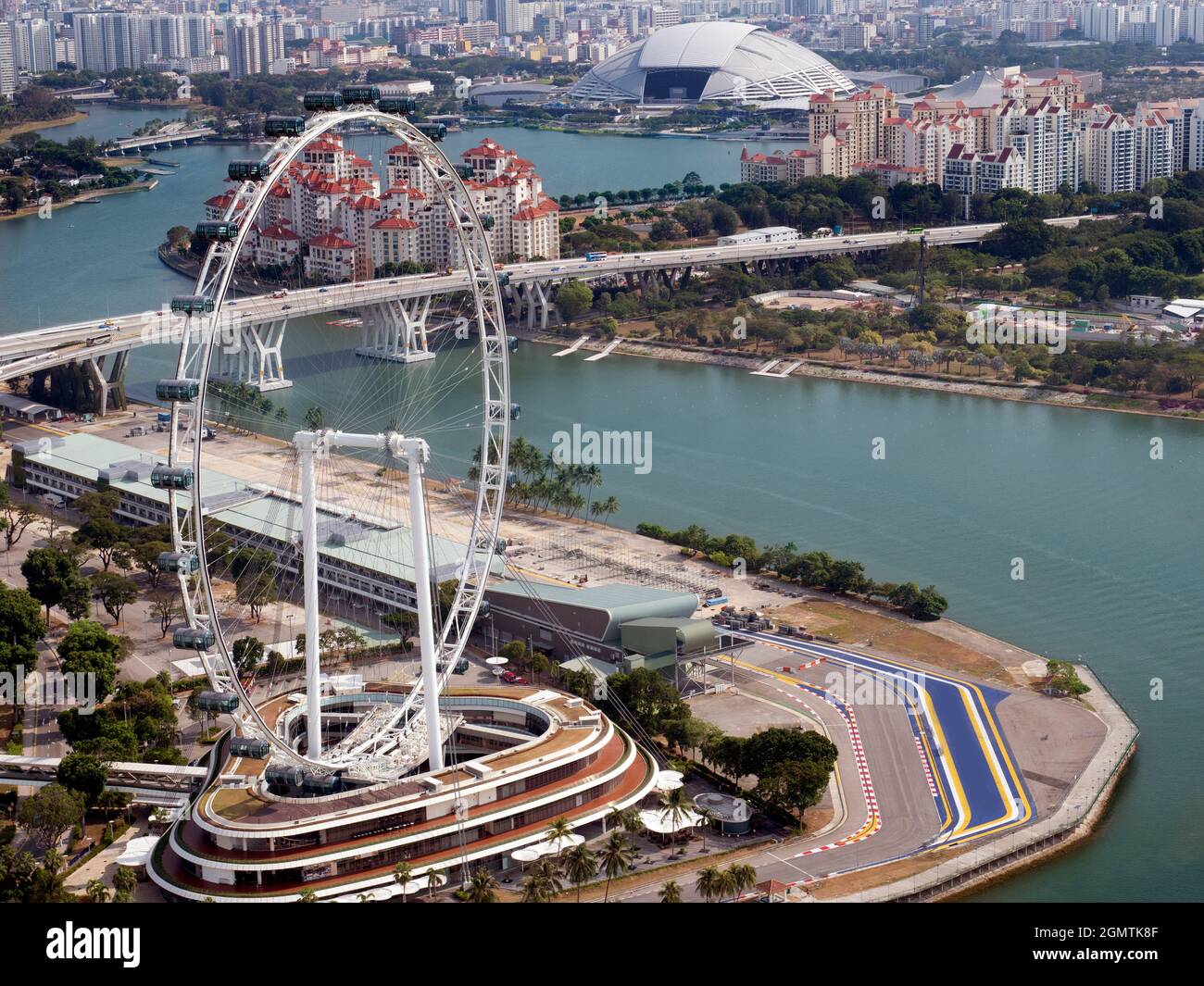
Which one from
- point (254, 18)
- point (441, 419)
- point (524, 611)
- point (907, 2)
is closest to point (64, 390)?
point (441, 419)

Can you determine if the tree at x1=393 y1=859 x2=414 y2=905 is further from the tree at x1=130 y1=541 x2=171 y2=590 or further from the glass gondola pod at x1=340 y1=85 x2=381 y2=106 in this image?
the tree at x1=130 y1=541 x2=171 y2=590

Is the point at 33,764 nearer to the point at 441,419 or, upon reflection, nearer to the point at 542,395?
the point at 441,419

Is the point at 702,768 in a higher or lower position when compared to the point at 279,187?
lower

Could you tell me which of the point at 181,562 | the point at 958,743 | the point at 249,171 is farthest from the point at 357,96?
the point at 958,743

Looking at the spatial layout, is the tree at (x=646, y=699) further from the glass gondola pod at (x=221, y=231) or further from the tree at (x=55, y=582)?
the tree at (x=55, y=582)

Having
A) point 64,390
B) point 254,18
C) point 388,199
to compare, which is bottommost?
point 64,390

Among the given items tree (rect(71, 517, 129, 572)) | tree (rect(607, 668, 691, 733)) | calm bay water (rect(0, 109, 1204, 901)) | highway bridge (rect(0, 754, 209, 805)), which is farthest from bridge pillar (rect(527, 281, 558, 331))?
highway bridge (rect(0, 754, 209, 805))

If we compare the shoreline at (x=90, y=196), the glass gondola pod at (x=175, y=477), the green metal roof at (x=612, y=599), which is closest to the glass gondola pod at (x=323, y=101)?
the glass gondola pod at (x=175, y=477)
